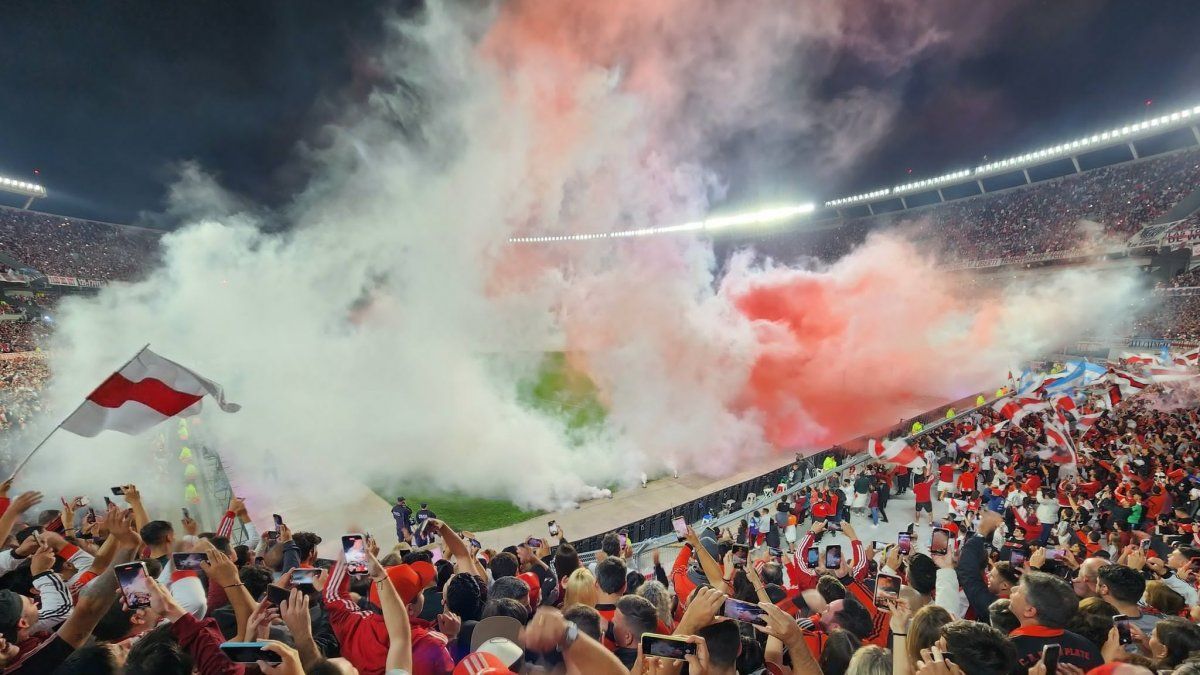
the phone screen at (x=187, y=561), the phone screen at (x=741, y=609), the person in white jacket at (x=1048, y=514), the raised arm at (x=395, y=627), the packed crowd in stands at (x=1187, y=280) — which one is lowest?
the person in white jacket at (x=1048, y=514)

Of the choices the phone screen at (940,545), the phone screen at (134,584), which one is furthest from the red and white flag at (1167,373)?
the phone screen at (134,584)

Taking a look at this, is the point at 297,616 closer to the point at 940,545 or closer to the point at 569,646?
the point at 569,646

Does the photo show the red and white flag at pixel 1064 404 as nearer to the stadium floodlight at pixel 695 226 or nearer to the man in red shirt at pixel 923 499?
the man in red shirt at pixel 923 499

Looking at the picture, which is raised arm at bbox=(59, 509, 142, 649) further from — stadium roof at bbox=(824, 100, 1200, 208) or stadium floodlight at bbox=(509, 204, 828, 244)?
stadium roof at bbox=(824, 100, 1200, 208)

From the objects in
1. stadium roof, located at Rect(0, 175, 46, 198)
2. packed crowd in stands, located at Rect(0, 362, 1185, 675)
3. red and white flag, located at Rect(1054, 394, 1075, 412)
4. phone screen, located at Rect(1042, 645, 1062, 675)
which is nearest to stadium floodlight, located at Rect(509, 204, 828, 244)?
red and white flag, located at Rect(1054, 394, 1075, 412)

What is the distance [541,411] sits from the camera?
85.9 ft

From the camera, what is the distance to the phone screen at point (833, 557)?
516cm

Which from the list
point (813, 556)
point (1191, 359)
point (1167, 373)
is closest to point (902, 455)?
point (813, 556)

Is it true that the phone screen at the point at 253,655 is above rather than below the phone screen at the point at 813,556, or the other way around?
above

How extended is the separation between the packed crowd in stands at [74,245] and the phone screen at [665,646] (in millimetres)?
56482

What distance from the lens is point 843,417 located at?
25.2 meters

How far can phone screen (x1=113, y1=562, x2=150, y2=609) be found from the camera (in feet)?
9.45

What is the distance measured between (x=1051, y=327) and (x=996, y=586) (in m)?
37.0

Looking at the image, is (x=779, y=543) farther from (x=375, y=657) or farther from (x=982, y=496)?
(x=375, y=657)
